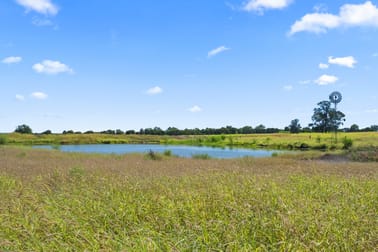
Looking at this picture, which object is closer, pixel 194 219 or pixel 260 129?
pixel 194 219

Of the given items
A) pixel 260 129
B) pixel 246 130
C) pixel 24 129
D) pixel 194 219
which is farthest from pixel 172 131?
pixel 194 219

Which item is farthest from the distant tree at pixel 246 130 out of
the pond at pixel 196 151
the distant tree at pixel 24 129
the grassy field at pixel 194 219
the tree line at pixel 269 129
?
the grassy field at pixel 194 219

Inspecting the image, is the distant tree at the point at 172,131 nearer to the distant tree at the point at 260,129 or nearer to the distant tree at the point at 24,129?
the distant tree at the point at 260,129

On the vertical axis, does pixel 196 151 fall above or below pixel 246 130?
below

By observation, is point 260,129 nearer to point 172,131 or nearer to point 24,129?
point 172,131

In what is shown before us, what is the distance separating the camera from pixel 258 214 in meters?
3.40

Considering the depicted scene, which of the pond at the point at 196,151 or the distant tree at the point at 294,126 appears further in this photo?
the distant tree at the point at 294,126

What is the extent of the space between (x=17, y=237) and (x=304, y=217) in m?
2.99

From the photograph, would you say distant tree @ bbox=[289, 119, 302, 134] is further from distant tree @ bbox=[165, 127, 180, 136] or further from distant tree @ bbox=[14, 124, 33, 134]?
distant tree @ bbox=[14, 124, 33, 134]

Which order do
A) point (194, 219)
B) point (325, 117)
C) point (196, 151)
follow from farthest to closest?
point (325, 117), point (196, 151), point (194, 219)

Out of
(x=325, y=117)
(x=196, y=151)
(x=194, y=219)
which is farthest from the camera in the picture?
(x=325, y=117)

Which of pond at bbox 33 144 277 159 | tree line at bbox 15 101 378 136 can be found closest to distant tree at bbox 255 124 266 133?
tree line at bbox 15 101 378 136

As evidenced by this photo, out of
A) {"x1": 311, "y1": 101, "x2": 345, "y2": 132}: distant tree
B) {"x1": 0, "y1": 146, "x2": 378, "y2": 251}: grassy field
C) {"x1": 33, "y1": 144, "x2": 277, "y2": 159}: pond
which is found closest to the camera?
{"x1": 0, "y1": 146, "x2": 378, "y2": 251}: grassy field

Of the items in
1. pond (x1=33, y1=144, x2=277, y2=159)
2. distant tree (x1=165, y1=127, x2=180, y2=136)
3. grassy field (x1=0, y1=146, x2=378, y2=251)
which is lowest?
pond (x1=33, y1=144, x2=277, y2=159)
